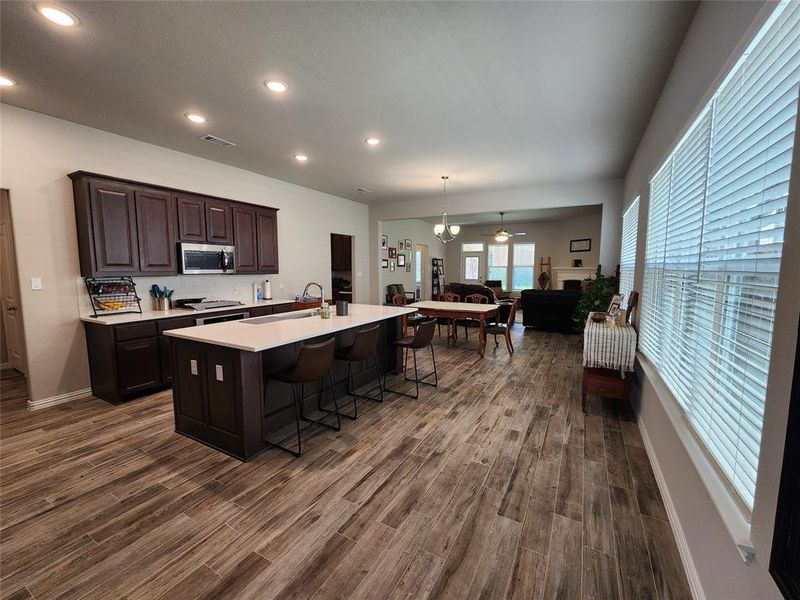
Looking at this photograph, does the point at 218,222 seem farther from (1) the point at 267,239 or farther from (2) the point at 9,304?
(2) the point at 9,304

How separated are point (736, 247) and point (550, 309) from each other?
606 cm

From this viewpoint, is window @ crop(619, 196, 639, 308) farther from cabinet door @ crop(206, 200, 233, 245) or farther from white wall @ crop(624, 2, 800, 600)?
cabinet door @ crop(206, 200, 233, 245)

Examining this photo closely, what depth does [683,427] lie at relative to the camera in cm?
175

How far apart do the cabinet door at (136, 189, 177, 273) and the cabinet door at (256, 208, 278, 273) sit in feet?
3.95

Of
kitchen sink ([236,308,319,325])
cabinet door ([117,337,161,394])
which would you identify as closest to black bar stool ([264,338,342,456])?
kitchen sink ([236,308,319,325])

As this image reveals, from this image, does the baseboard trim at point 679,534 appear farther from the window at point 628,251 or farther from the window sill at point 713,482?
the window at point 628,251

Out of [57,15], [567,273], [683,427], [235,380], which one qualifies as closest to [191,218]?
[57,15]

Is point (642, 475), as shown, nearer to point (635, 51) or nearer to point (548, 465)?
point (548, 465)

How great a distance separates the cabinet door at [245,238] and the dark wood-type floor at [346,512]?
2.35 meters

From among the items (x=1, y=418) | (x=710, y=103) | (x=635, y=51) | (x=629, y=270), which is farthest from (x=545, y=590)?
(x=1, y=418)

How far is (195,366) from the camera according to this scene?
8.58ft

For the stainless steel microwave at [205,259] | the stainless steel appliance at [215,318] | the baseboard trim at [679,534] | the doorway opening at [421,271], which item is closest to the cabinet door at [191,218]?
the stainless steel microwave at [205,259]

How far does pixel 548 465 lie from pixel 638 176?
3399mm

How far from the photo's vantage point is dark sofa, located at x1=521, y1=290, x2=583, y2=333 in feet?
22.4
